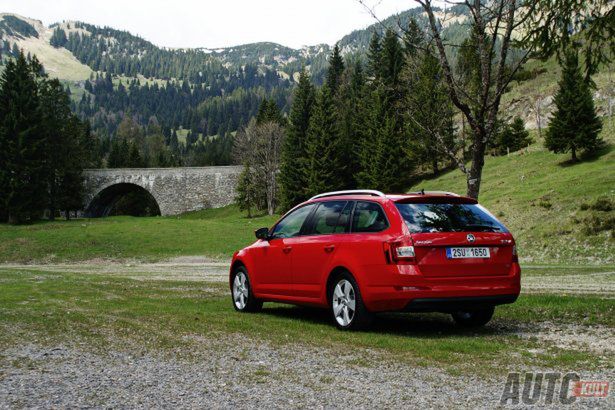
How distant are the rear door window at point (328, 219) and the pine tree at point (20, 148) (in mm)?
55672

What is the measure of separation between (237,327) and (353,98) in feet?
253

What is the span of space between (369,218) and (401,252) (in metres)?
0.86

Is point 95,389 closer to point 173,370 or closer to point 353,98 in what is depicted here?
point 173,370

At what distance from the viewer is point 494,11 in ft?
36.9

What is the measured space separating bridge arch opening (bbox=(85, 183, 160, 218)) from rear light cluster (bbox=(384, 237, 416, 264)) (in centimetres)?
8872

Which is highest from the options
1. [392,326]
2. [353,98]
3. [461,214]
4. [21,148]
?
[353,98]

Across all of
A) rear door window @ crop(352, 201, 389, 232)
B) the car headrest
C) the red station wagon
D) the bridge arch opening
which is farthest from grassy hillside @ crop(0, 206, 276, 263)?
the bridge arch opening

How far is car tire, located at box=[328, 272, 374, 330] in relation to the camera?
25.7ft

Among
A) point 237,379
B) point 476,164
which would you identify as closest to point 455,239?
point 237,379

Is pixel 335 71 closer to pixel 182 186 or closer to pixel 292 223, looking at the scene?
pixel 182 186

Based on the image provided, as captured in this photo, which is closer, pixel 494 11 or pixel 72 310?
pixel 72 310

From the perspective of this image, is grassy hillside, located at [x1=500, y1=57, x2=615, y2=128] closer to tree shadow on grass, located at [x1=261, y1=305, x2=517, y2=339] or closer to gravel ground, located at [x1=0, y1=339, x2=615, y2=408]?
tree shadow on grass, located at [x1=261, y1=305, x2=517, y2=339]

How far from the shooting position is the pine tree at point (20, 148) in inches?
2285

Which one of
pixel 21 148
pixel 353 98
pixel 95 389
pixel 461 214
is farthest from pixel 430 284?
pixel 353 98
